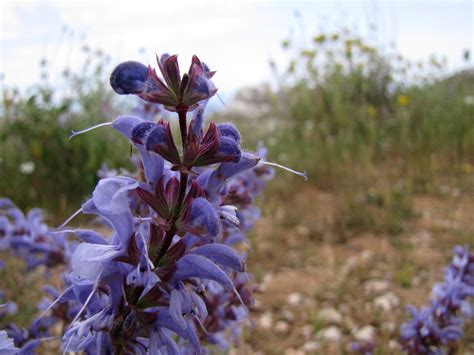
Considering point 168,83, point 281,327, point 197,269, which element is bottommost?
point 281,327

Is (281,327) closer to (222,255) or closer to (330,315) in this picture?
(330,315)

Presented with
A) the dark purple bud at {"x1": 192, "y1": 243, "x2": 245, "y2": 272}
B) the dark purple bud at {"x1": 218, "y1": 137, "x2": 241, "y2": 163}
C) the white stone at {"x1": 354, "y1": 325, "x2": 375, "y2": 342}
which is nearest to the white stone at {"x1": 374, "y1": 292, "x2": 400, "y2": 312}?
the white stone at {"x1": 354, "y1": 325, "x2": 375, "y2": 342}

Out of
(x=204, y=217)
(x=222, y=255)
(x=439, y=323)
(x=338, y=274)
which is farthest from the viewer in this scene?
(x=338, y=274)

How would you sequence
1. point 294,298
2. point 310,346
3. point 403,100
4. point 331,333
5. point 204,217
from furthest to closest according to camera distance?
point 403,100 → point 294,298 → point 331,333 → point 310,346 → point 204,217

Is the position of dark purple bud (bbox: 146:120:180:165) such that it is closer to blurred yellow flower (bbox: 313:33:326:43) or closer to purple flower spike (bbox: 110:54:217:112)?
purple flower spike (bbox: 110:54:217:112)

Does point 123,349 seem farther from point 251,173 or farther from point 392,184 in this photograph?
point 392,184

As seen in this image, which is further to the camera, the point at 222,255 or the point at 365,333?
the point at 365,333

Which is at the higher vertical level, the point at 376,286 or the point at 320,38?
the point at 320,38

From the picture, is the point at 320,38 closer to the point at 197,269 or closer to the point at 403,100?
the point at 403,100

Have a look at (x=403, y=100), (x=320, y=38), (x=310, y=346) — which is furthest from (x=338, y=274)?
(x=320, y=38)
